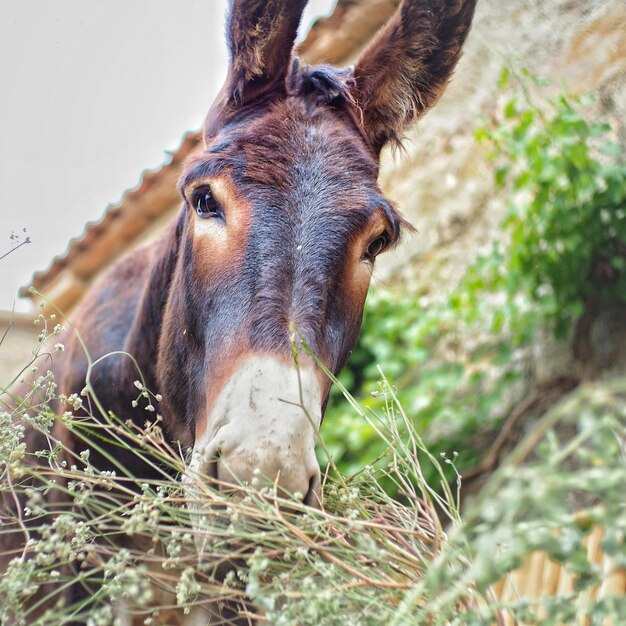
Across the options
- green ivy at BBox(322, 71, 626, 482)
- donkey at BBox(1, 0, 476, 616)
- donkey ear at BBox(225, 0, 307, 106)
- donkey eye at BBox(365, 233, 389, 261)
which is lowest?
green ivy at BBox(322, 71, 626, 482)

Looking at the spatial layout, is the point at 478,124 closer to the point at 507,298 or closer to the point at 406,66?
the point at 507,298

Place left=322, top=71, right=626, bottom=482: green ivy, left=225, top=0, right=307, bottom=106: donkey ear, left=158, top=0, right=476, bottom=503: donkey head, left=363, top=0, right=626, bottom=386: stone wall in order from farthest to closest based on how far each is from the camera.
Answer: left=363, top=0, right=626, bottom=386: stone wall → left=322, top=71, right=626, bottom=482: green ivy → left=225, top=0, right=307, bottom=106: donkey ear → left=158, top=0, right=476, bottom=503: donkey head

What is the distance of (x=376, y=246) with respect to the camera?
259 centimetres

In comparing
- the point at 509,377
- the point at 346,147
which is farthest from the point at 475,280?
the point at 346,147

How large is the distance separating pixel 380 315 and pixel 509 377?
1322mm

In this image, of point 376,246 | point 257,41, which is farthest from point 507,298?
point 257,41

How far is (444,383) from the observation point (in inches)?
193

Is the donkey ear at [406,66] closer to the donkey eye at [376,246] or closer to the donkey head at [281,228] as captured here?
the donkey head at [281,228]

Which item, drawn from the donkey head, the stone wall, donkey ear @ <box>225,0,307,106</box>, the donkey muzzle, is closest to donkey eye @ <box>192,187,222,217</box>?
the donkey head

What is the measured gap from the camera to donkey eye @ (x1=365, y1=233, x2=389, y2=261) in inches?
100

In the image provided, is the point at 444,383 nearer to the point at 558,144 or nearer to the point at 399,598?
the point at 558,144

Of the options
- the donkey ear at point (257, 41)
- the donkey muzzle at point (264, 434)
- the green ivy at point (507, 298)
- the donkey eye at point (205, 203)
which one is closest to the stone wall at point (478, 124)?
the green ivy at point (507, 298)

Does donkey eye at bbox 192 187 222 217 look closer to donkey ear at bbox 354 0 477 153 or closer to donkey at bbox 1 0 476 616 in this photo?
donkey at bbox 1 0 476 616

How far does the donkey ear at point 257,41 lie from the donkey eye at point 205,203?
0.43m
